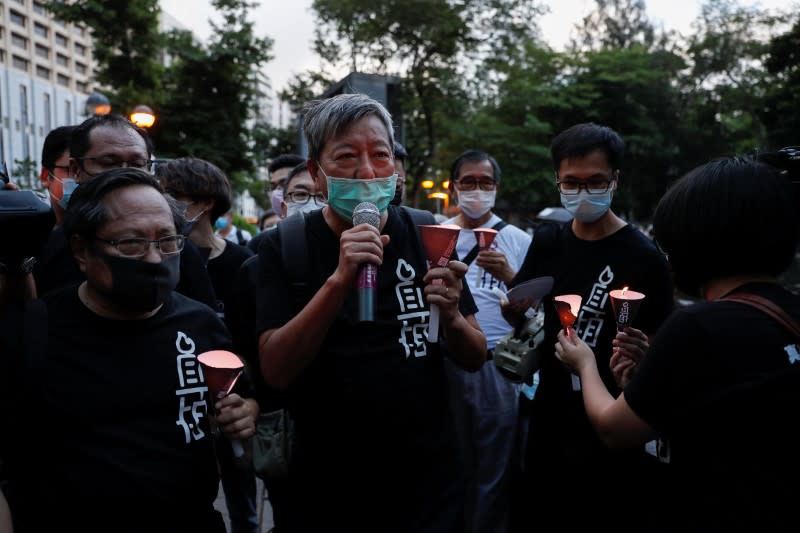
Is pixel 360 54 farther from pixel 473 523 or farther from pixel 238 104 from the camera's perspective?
pixel 473 523

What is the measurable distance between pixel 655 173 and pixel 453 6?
1703 cm

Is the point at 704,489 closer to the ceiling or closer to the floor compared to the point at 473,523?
closer to the ceiling

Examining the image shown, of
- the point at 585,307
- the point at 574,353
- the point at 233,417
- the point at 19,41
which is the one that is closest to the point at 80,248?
the point at 233,417

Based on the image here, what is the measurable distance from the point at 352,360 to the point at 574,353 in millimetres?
865

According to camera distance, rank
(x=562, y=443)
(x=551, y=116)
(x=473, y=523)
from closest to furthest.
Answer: (x=562, y=443) < (x=473, y=523) < (x=551, y=116)

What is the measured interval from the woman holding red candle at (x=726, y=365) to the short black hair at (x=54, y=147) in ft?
→ 10.3

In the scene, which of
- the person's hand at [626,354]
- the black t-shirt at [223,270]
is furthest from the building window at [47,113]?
the person's hand at [626,354]

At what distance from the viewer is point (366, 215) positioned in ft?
6.90

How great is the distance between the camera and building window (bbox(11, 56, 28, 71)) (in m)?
55.1

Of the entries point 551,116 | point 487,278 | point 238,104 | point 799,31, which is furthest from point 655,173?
point 487,278

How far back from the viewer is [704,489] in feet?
5.64

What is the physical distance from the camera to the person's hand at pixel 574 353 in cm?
229

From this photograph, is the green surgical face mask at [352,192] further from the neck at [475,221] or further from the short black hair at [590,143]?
the neck at [475,221]

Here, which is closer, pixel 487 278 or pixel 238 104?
pixel 487 278
